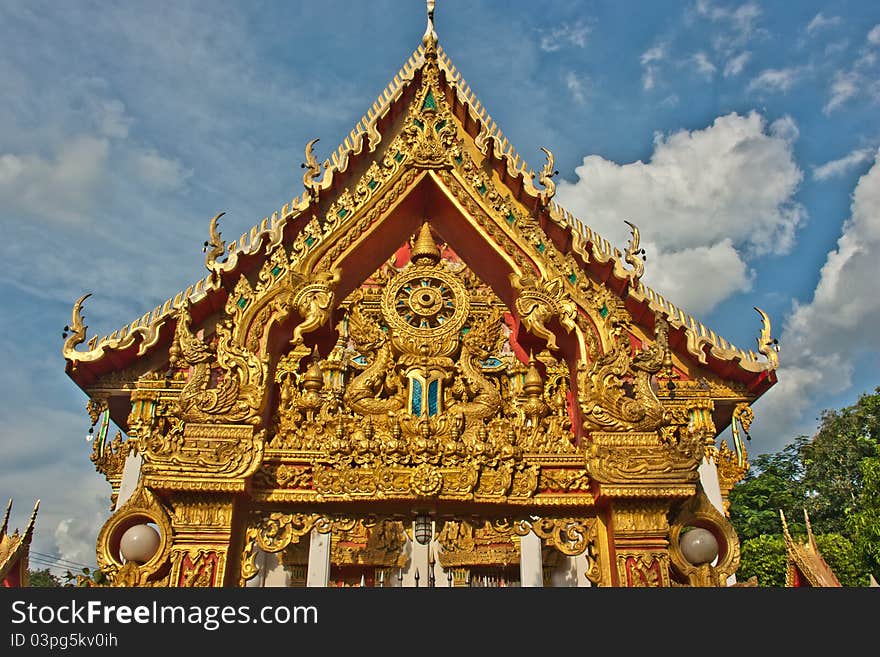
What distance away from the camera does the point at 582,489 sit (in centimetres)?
673

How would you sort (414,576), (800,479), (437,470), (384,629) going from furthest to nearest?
(800,479) < (414,576) < (437,470) < (384,629)

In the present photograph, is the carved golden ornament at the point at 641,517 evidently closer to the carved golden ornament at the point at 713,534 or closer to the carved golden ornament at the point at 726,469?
the carved golden ornament at the point at 713,534

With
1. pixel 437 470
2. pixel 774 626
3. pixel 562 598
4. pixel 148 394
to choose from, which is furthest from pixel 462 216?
pixel 774 626

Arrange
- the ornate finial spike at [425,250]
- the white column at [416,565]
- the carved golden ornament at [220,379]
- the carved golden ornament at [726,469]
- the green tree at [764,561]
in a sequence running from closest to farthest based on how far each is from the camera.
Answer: the carved golden ornament at [220,379]
the ornate finial spike at [425,250]
the carved golden ornament at [726,469]
the white column at [416,565]
the green tree at [764,561]

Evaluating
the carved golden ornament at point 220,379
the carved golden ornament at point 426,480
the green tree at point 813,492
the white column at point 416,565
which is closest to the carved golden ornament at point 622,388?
the carved golden ornament at point 426,480

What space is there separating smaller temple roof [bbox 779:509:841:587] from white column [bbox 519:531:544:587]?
3.69 meters

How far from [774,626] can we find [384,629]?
97.3 inches

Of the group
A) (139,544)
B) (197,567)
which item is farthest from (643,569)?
(139,544)

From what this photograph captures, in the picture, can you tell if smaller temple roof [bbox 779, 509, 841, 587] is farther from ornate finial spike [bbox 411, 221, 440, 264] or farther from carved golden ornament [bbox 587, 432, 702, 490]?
ornate finial spike [bbox 411, 221, 440, 264]

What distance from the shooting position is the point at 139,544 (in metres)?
6.39

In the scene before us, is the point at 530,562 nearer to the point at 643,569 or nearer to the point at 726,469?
the point at 726,469

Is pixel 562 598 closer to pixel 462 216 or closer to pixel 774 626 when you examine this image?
pixel 774 626

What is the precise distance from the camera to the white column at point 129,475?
306 inches

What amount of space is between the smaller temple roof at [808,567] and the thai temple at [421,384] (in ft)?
3.27
